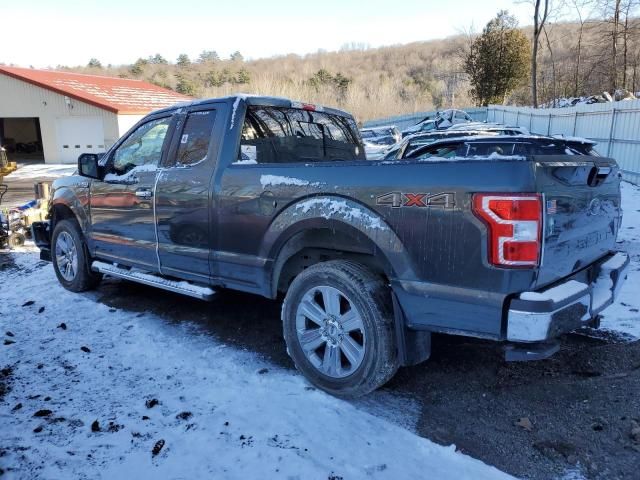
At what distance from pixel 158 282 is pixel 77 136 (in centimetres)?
2424

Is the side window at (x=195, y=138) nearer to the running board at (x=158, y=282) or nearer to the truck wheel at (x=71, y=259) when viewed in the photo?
the running board at (x=158, y=282)

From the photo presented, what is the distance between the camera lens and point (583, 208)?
3.01 meters

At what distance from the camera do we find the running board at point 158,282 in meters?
4.21

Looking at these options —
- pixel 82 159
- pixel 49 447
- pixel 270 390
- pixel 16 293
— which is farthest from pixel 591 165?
pixel 16 293

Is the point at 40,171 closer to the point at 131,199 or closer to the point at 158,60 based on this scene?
the point at 131,199

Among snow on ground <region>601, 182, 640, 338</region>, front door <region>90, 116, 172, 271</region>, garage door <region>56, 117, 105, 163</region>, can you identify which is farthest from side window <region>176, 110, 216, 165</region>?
garage door <region>56, 117, 105, 163</region>

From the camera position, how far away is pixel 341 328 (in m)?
3.32

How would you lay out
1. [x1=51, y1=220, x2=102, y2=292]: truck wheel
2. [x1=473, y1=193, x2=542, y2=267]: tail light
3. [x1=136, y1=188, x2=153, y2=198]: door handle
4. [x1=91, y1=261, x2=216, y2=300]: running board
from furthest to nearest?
[x1=51, y1=220, x2=102, y2=292]: truck wheel
[x1=136, y1=188, x2=153, y2=198]: door handle
[x1=91, y1=261, x2=216, y2=300]: running board
[x1=473, y1=193, x2=542, y2=267]: tail light

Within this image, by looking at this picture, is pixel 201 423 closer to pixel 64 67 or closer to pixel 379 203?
pixel 379 203

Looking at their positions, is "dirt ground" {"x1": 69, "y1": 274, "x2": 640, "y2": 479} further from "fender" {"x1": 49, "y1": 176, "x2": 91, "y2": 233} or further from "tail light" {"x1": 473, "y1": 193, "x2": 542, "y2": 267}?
"fender" {"x1": 49, "y1": 176, "x2": 91, "y2": 233}

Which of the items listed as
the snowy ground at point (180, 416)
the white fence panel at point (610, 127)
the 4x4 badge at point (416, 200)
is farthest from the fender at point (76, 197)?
the white fence panel at point (610, 127)

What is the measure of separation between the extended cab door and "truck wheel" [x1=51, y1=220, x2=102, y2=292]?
158 cm

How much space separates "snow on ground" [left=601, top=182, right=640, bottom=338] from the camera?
4328 millimetres

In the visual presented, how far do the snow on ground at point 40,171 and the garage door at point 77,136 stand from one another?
92 cm
